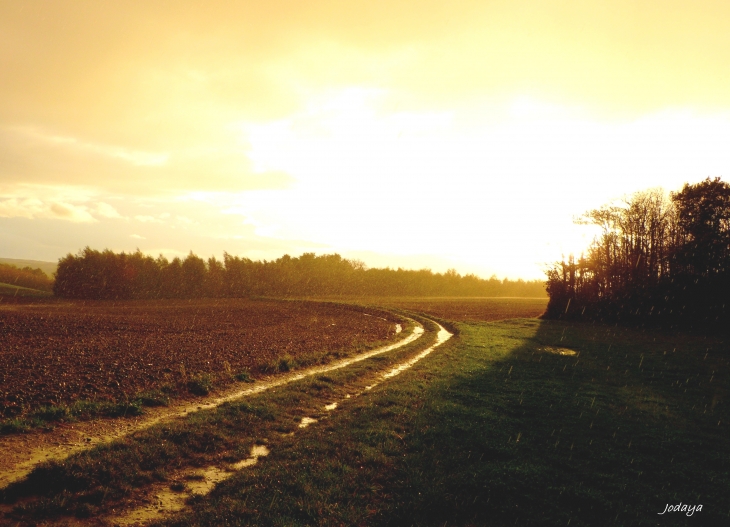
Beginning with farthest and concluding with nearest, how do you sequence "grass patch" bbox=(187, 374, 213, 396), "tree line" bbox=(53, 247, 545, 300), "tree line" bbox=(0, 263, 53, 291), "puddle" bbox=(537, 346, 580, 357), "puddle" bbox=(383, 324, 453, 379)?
1. "tree line" bbox=(0, 263, 53, 291)
2. "tree line" bbox=(53, 247, 545, 300)
3. "puddle" bbox=(537, 346, 580, 357)
4. "puddle" bbox=(383, 324, 453, 379)
5. "grass patch" bbox=(187, 374, 213, 396)

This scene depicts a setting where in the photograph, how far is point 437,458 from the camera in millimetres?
8836

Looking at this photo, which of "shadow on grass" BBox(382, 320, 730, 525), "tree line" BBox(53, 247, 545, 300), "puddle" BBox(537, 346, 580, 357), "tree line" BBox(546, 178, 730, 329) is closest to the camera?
"shadow on grass" BBox(382, 320, 730, 525)

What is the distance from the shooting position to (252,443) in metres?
9.59

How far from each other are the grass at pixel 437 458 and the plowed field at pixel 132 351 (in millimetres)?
4429

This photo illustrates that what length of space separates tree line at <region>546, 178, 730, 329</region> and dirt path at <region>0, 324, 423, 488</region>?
41.7m

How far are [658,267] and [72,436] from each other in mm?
50335

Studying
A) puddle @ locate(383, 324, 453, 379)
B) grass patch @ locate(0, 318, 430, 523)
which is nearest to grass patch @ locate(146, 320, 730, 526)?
puddle @ locate(383, 324, 453, 379)

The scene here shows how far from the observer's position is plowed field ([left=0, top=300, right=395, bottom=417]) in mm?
12930

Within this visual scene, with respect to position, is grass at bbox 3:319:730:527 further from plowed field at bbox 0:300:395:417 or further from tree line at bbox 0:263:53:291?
tree line at bbox 0:263:53:291

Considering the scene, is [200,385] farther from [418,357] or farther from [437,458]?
[418,357]

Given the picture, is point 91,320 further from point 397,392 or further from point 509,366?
point 509,366

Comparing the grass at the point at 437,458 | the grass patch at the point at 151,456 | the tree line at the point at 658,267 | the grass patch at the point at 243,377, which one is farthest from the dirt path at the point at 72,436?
the tree line at the point at 658,267

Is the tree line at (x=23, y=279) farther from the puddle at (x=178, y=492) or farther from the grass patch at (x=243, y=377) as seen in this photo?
the puddle at (x=178, y=492)

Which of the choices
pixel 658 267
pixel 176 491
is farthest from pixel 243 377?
pixel 658 267
